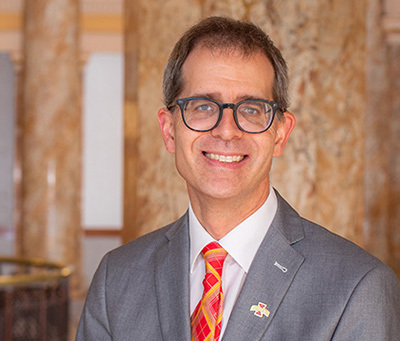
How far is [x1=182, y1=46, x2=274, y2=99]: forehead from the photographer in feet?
7.64

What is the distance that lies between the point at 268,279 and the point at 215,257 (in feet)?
0.68

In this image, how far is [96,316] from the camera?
259cm

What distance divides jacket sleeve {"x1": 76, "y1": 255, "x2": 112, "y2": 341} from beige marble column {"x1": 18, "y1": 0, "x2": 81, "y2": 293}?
314 inches

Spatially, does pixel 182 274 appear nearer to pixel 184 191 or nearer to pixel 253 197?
pixel 253 197

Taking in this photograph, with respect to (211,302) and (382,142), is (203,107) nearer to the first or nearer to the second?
(211,302)

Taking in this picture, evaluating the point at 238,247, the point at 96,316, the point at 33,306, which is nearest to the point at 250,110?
the point at 238,247

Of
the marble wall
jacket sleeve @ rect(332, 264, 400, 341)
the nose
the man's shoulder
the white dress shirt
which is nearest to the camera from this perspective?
jacket sleeve @ rect(332, 264, 400, 341)

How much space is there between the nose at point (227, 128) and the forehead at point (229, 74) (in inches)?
2.5

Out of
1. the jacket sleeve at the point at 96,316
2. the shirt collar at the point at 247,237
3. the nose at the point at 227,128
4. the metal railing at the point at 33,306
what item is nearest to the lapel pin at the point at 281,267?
the shirt collar at the point at 247,237

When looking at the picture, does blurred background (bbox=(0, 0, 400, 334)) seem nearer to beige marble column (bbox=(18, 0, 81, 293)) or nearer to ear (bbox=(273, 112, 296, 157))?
beige marble column (bbox=(18, 0, 81, 293))

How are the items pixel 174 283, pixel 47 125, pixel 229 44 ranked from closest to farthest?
1. pixel 229 44
2. pixel 174 283
3. pixel 47 125

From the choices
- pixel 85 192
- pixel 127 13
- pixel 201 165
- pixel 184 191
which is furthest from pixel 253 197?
pixel 85 192

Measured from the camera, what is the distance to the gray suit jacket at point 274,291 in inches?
83.4

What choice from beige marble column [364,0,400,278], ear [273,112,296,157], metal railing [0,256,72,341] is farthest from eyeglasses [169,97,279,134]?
beige marble column [364,0,400,278]
